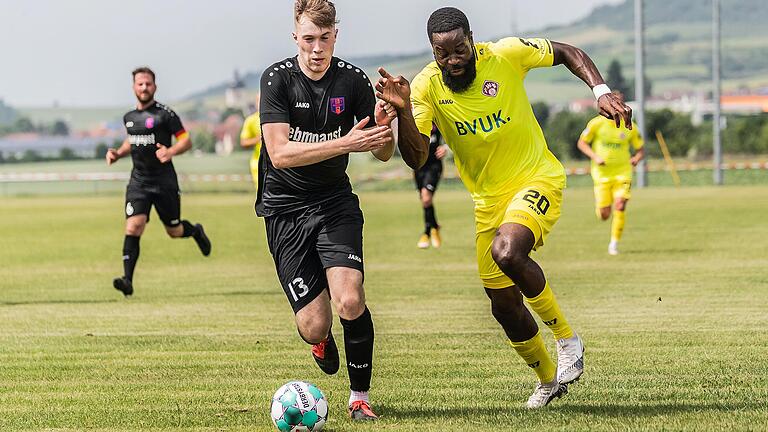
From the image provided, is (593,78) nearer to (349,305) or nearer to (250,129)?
(349,305)

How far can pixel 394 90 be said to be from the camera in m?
7.46

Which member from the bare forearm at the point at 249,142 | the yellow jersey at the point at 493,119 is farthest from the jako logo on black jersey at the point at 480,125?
the bare forearm at the point at 249,142

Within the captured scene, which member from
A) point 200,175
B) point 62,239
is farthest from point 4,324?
point 200,175

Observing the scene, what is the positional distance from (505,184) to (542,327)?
4063 mm

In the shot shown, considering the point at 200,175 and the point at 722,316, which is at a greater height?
the point at 722,316

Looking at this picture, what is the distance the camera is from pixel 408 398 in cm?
855

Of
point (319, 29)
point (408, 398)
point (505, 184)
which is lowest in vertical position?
point (408, 398)

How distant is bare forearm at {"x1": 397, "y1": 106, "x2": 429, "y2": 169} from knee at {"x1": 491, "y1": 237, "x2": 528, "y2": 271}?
0.65 m

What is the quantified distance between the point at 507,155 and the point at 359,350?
1.50 meters

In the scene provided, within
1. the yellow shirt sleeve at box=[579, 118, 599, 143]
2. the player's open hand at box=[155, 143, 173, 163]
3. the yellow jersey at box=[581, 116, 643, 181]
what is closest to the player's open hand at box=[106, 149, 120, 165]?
the player's open hand at box=[155, 143, 173, 163]

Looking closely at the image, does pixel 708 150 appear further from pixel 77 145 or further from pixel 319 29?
pixel 319 29

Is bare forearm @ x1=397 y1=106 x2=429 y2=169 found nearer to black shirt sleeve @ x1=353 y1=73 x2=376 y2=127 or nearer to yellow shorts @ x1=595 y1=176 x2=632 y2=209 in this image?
black shirt sleeve @ x1=353 y1=73 x2=376 y2=127

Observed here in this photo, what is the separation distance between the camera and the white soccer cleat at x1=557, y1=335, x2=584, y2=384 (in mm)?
8172

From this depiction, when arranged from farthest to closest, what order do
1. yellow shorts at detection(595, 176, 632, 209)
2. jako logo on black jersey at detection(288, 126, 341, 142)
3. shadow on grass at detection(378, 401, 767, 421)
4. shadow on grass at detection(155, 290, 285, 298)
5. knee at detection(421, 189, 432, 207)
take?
knee at detection(421, 189, 432, 207) < yellow shorts at detection(595, 176, 632, 209) < shadow on grass at detection(155, 290, 285, 298) < jako logo on black jersey at detection(288, 126, 341, 142) < shadow on grass at detection(378, 401, 767, 421)
